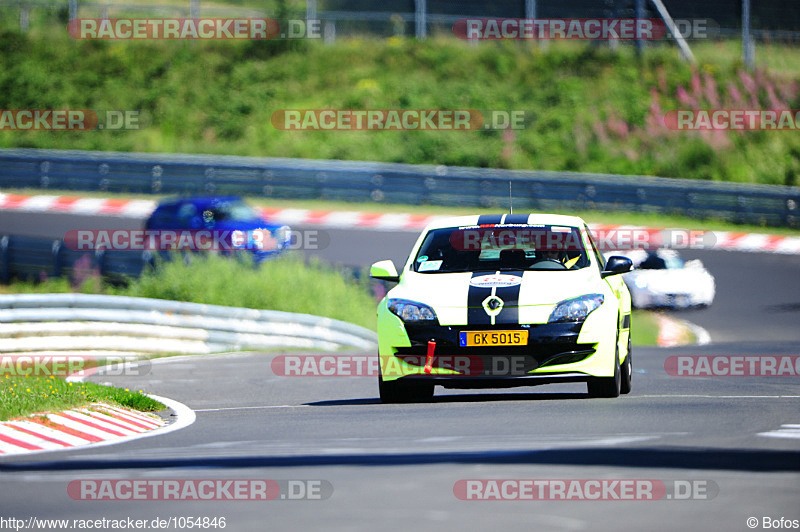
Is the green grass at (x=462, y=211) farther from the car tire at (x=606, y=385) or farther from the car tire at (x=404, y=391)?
the car tire at (x=606, y=385)

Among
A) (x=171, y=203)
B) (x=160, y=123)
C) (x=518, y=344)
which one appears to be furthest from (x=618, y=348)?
(x=160, y=123)

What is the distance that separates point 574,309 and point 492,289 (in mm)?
658

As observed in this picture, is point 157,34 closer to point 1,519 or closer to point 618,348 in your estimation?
point 618,348

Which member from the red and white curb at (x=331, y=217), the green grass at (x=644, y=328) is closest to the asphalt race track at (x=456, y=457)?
the green grass at (x=644, y=328)

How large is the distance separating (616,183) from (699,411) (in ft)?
75.3

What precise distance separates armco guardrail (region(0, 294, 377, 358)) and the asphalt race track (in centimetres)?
498

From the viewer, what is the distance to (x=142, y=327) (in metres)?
19.6

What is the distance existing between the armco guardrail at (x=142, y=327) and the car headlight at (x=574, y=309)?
967 cm

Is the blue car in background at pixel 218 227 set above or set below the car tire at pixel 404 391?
above

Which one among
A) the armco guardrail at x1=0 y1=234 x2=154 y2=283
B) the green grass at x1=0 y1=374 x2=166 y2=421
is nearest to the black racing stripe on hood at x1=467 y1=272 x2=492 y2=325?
the green grass at x1=0 y1=374 x2=166 y2=421

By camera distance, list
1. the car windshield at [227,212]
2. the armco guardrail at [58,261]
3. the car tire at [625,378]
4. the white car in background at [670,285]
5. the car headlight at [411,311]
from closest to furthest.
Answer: the car headlight at [411,311], the car tire at [625,378], the armco guardrail at [58,261], the white car in background at [670,285], the car windshield at [227,212]

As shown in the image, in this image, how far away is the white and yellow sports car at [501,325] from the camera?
1082 cm

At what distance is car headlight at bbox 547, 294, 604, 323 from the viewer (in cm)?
1089

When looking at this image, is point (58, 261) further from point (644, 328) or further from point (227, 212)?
point (644, 328)
